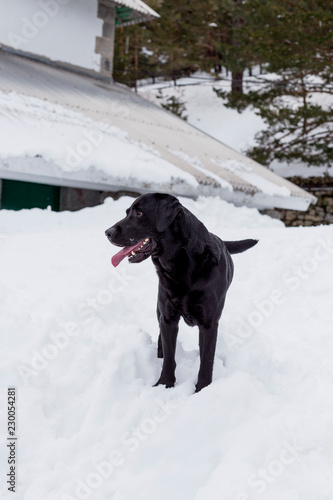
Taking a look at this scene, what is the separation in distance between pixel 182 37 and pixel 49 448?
25.1 meters

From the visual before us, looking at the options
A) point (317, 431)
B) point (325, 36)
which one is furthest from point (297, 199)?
point (317, 431)

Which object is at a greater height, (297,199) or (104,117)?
(104,117)

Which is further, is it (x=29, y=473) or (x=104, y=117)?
(x=104, y=117)

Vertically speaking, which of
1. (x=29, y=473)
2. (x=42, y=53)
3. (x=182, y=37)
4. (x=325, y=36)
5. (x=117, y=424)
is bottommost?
(x=29, y=473)

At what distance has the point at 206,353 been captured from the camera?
10.4 ft

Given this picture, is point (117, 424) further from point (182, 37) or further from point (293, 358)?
point (182, 37)

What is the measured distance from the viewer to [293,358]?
383 centimetres

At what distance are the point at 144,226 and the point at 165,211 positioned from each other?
15 centimetres

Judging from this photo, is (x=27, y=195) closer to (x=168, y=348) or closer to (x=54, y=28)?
(x=54, y=28)

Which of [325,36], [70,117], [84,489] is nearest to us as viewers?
[84,489]

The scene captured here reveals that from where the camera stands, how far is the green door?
9.84 m

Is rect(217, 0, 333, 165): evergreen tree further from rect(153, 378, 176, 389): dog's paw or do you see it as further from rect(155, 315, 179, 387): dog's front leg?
rect(153, 378, 176, 389): dog's paw

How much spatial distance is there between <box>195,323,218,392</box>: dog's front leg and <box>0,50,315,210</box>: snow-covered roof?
16.4ft

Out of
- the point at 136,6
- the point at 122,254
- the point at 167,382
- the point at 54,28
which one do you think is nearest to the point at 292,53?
the point at 136,6
